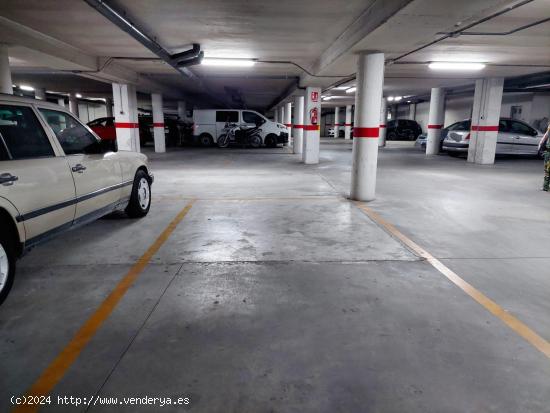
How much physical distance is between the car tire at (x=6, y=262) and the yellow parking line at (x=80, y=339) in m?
0.72

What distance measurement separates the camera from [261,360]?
228 centimetres

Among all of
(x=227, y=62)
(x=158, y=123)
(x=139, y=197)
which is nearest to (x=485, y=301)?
(x=139, y=197)

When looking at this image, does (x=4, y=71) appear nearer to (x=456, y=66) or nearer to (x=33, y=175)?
(x=33, y=175)

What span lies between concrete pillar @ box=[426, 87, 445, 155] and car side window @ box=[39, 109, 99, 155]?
16.6 metres

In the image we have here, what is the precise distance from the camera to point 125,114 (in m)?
14.1

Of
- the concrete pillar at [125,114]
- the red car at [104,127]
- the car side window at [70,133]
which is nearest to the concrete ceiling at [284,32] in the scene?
the car side window at [70,133]

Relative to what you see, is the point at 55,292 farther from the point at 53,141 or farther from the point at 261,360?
the point at 261,360

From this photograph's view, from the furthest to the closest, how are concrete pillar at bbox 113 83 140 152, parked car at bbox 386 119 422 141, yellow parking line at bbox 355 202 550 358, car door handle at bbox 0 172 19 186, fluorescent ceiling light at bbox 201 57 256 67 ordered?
parked car at bbox 386 119 422 141 < concrete pillar at bbox 113 83 140 152 < fluorescent ceiling light at bbox 201 57 256 67 < car door handle at bbox 0 172 19 186 < yellow parking line at bbox 355 202 550 358

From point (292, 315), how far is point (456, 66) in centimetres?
1017

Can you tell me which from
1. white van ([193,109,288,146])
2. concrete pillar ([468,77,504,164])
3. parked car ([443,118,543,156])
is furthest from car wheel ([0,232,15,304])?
white van ([193,109,288,146])

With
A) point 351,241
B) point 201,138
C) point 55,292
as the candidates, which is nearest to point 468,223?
point 351,241

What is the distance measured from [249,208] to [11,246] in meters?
3.82

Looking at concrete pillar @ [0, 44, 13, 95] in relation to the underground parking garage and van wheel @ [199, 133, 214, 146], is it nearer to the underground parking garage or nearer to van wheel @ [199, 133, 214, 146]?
the underground parking garage

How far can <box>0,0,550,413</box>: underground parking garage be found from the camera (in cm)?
211
